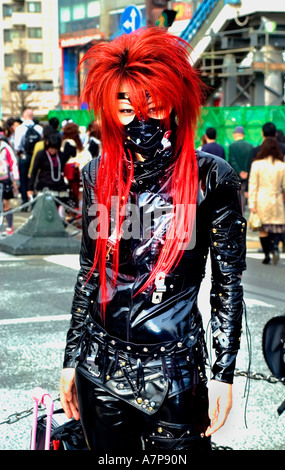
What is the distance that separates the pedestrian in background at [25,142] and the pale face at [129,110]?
49.1 ft

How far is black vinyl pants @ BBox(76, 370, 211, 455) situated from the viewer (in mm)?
2426

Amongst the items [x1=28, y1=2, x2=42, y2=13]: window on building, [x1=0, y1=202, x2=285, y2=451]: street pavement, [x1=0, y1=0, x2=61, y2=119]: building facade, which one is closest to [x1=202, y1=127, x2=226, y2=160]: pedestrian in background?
[x1=0, y1=202, x2=285, y2=451]: street pavement

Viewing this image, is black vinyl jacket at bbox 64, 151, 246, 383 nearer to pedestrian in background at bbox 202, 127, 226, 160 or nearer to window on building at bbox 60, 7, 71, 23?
pedestrian in background at bbox 202, 127, 226, 160

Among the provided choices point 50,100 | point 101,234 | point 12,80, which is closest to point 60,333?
point 101,234

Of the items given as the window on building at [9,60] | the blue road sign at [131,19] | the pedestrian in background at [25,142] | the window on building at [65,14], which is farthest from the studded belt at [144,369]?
the window on building at [9,60]

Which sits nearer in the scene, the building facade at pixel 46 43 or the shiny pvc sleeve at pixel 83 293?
the shiny pvc sleeve at pixel 83 293

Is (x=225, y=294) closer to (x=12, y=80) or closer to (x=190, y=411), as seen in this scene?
(x=190, y=411)

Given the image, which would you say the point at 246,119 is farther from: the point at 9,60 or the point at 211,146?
the point at 9,60

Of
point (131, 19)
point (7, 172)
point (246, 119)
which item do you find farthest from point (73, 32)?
point (131, 19)

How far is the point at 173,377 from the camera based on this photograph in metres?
2.43

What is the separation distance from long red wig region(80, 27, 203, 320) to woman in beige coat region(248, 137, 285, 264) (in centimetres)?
879

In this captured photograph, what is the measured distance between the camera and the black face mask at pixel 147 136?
250 centimetres

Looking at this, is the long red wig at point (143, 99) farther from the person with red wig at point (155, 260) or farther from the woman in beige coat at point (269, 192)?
the woman in beige coat at point (269, 192)

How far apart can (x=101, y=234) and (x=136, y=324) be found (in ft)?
1.14
